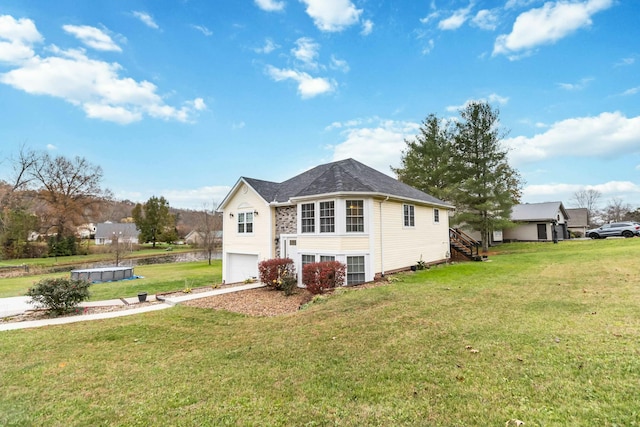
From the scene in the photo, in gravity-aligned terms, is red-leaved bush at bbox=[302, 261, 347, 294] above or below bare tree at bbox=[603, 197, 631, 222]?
below

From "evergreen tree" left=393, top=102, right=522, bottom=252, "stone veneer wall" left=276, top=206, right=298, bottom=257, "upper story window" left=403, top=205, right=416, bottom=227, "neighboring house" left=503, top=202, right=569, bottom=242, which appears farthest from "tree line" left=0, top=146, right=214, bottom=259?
"neighboring house" left=503, top=202, right=569, bottom=242

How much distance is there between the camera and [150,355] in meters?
5.02

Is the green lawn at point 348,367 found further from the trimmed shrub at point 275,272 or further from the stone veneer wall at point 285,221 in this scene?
the stone veneer wall at point 285,221

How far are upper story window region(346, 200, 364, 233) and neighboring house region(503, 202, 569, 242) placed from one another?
24.1 metres

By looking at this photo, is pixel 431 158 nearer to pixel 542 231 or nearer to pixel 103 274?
pixel 542 231

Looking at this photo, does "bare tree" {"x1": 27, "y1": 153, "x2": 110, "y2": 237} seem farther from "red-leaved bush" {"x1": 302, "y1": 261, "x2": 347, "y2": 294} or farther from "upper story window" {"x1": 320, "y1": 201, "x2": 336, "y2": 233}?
"red-leaved bush" {"x1": 302, "y1": 261, "x2": 347, "y2": 294}

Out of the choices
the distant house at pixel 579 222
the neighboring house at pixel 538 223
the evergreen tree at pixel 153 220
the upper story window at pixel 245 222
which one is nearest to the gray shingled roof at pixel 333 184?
the upper story window at pixel 245 222

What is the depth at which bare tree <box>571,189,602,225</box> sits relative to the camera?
58.3m

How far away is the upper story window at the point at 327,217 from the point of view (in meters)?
12.1

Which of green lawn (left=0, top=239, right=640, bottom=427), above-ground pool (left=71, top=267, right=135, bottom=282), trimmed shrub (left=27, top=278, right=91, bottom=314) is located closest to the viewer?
green lawn (left=0, top=239, right=640, bottom=427)

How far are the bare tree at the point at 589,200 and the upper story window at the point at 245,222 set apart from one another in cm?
7060

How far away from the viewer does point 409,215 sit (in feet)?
47.9

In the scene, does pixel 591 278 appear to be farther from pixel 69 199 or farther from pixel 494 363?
pixel 69 199

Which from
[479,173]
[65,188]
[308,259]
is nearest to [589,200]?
[479,173]
